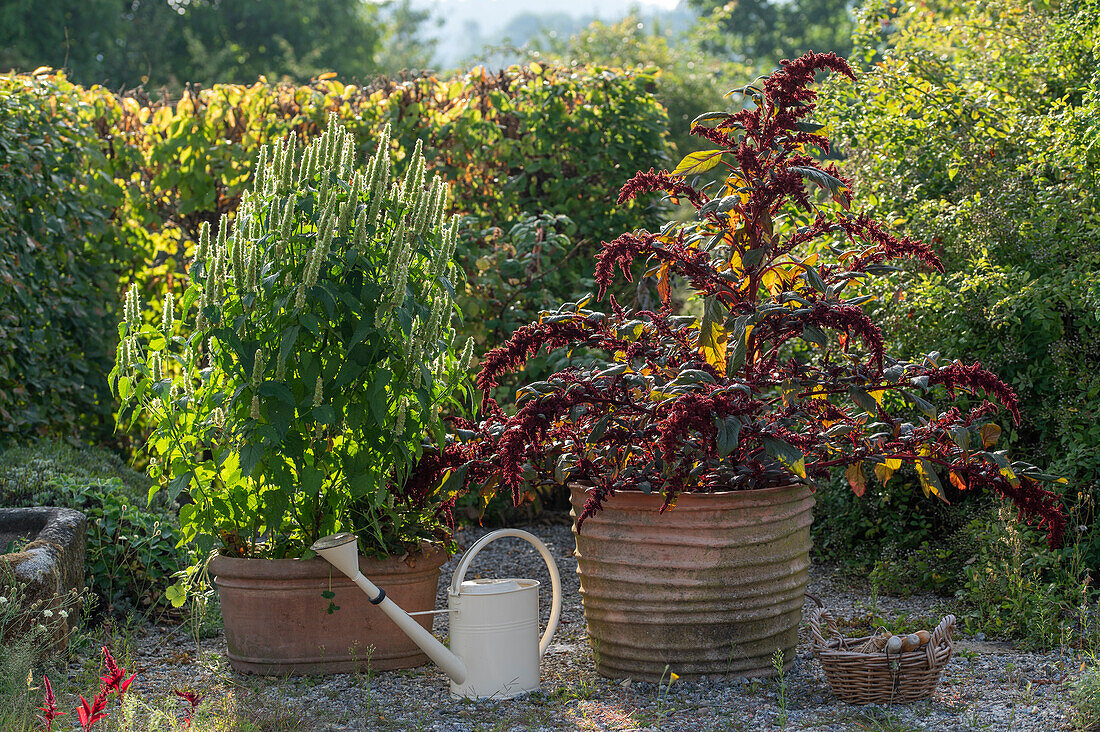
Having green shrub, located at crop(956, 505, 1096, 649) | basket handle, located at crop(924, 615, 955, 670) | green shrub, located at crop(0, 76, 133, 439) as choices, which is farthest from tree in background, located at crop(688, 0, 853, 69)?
basket handle, located at crop(924, 615, 955, 670)

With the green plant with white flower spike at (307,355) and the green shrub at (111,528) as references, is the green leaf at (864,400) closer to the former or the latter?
the green plant with white flower spike at (307,355)

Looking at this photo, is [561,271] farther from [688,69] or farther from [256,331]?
[688,69]

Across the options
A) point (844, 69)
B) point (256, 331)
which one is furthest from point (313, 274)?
point (844, 69)

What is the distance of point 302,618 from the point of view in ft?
9.31

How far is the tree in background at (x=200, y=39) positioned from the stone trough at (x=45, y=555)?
1452 cm

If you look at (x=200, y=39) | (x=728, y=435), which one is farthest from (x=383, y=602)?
(x=200, y=39)

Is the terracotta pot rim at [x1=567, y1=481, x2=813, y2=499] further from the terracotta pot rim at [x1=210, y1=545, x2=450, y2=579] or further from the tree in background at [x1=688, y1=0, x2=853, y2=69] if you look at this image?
the tree in background at [x1=688, y1=0, x2=853, y2=69]

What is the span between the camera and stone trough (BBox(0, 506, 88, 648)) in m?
2.79

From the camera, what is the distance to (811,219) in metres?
4.50

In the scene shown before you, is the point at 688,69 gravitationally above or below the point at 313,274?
above

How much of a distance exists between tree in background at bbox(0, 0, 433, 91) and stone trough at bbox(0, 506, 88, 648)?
14.5 meters

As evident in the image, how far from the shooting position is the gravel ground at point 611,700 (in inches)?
93.0

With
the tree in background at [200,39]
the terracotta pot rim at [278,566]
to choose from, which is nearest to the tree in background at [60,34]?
the tree in background at [200,39]

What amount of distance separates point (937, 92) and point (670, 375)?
2.28 meters
